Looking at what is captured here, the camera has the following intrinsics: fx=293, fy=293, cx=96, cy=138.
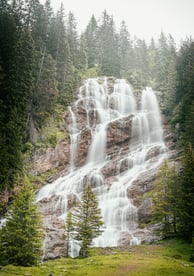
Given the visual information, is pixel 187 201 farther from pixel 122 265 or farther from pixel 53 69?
pixel 53 69

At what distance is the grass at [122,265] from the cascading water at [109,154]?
468 centimetres

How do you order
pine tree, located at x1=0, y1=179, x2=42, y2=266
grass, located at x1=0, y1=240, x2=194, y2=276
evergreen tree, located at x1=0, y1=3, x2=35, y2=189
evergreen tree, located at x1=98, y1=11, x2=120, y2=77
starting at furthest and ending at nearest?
evergreen tree, located at x1=98, y1=11, x2=120, y2=77 < evergreen tree, located at x1=0, y1=3, x2=35, y2=189 < pine tree, located at x1=0, y1=179, x2=42, y2=266 < grass, located at x1=0, y1=240, x2=194, y2=276

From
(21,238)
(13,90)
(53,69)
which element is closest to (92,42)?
(53,69)

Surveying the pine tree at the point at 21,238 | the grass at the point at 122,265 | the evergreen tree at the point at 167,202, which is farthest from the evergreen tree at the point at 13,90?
the evergreen tree at the point at 167,202

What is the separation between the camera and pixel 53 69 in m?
51.7

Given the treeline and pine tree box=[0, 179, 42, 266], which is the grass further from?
the treeline

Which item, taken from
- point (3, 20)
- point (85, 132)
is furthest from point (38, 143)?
point (3, 20)

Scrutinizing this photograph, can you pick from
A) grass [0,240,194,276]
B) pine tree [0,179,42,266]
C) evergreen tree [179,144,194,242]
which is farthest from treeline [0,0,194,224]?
grass [0,240,194,276]

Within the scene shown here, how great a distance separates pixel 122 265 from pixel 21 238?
7362 mm

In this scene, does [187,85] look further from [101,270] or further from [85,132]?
[101,270]

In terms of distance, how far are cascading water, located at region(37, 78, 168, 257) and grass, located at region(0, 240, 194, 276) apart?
4682mm

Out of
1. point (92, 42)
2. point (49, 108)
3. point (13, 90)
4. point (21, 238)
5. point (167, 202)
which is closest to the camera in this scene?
point (21, 238)

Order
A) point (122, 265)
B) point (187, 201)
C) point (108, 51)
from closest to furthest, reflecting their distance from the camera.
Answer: point (122, 265), point (187, 201), point (108, 51)

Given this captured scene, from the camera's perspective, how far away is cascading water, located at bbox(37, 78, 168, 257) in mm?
33156
